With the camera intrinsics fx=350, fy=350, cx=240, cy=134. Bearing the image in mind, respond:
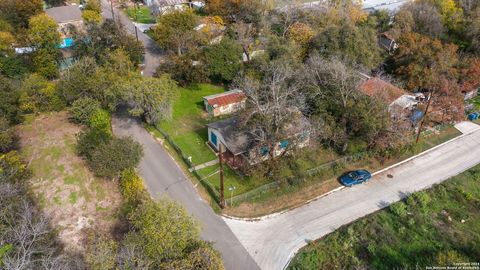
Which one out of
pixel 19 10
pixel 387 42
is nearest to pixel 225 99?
pixel 387 42

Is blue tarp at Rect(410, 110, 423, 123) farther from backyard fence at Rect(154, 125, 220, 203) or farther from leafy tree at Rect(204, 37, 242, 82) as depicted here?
backyard fence at Rect(154, 125, 220, 203)

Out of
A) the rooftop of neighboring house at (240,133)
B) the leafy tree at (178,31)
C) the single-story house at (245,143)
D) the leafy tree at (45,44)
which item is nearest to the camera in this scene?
the rooftop of neighboring house at (240,133)

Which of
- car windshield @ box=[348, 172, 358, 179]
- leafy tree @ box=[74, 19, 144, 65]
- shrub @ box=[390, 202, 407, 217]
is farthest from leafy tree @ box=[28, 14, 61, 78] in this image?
shrub @ box=[390, 202, 407, 217]

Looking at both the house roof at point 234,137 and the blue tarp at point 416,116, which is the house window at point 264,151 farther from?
the blue tarp at point 416,116

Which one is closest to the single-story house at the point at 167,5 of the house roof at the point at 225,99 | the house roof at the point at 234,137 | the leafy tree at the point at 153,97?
the house roof at the point at 225,99

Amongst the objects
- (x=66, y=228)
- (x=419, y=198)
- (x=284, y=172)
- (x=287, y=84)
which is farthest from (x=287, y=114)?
(x=66, y=228)

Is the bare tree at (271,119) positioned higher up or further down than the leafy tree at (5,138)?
higher up

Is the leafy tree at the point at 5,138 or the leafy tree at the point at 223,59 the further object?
Answer: the leafy tree at the point at 223,59
